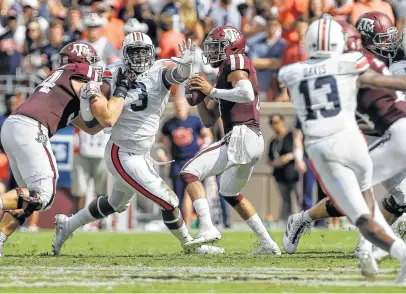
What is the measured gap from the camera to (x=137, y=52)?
9305 millimetres

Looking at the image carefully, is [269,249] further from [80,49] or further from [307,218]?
[80,49]

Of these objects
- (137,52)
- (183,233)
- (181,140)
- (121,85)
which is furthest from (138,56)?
(181,140)

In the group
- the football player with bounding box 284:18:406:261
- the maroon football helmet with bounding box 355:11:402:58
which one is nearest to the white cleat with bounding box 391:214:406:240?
the football player with bounding box 284:18:406:261

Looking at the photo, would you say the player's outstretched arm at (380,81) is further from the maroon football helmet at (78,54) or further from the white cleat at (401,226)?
the maroon football helmet at (78,54)

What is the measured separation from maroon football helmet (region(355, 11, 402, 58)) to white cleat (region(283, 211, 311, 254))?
5.25ft

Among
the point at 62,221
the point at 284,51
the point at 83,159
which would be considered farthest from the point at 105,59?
the point at 62,221

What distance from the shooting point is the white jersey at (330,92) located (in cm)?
714

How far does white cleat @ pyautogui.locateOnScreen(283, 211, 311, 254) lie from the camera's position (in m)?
9.55

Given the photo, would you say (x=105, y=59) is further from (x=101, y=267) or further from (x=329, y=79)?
(x=329, y=79)

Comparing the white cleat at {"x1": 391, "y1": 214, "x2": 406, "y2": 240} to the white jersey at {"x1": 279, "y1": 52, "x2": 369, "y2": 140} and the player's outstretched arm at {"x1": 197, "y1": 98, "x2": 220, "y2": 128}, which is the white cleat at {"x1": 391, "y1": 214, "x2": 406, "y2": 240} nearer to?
the player's outstretched arm at {"x1": 197, "y1": 98, "x2": 220, "y2": 128}

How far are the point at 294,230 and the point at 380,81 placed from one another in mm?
2680

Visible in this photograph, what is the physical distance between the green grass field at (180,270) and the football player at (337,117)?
49 centimetres

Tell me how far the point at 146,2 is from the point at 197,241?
27.8 ft

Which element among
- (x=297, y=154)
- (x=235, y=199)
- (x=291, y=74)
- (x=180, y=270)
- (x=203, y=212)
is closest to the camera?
(x=291, y=74)
